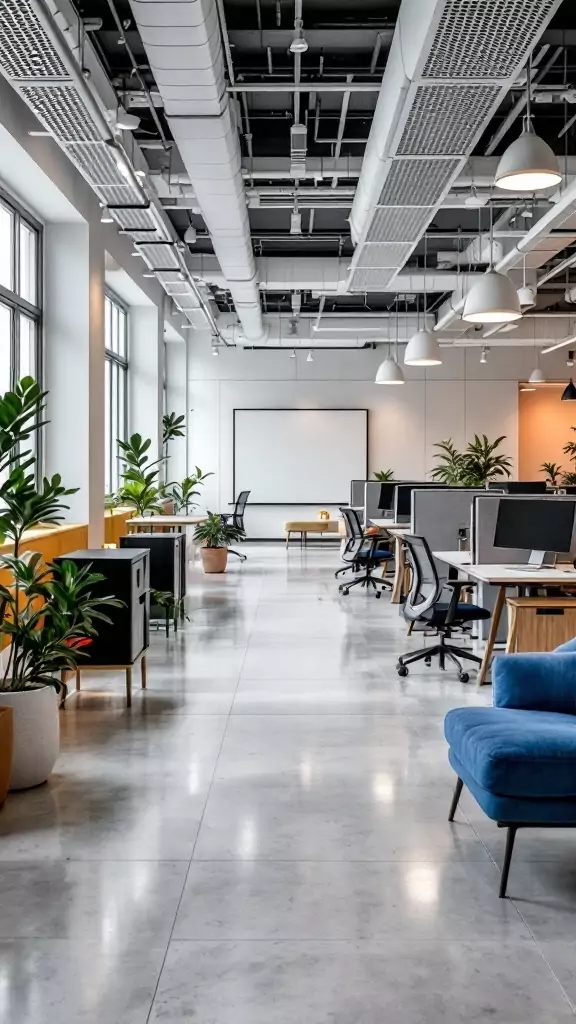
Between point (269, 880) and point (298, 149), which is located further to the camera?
point (298, 149)

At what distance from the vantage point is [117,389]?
498 inches

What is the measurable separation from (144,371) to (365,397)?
18.4 ft

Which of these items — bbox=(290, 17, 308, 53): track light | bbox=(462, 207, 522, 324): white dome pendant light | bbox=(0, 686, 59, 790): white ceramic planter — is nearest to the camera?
bbox=(0, 686, 59, 790): white ceramic planter

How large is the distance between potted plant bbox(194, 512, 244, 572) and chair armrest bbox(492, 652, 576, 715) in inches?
373

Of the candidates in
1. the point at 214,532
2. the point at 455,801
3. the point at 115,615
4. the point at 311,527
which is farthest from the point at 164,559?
the point at 311,527

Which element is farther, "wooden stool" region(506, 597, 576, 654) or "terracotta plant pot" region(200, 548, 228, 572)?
"terracotta plant pot" region(200, 548, 228, 572)

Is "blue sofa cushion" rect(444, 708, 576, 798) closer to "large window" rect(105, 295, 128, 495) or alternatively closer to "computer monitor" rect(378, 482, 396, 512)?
"computer monitor" rect(378, 482, 396, 512)

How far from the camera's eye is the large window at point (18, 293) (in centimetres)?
742

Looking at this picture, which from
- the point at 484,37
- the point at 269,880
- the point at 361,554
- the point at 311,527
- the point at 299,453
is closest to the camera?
the point at 269,880

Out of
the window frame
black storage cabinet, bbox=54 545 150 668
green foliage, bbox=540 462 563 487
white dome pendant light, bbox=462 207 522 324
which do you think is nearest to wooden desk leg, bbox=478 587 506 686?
white dome pendant light, bbox=462 207 522 324

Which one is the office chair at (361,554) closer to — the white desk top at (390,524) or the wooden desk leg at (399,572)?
the white desk top at (390,524)

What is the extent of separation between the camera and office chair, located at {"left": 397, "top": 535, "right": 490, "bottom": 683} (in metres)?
6.04

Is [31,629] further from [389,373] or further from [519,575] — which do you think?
[389,373]

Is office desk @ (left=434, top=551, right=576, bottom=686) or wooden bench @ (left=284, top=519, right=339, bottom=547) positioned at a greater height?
office desk @ (left=434, top=551, right=576, bottom=686)
